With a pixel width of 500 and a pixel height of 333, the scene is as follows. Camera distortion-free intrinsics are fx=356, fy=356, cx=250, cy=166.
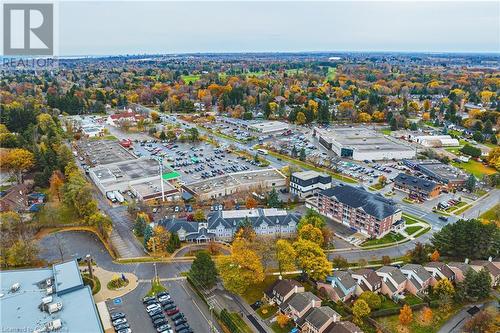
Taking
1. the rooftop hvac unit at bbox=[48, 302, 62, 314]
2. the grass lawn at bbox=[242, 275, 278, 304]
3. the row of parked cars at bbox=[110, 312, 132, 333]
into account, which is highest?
the rooftop hvac unit at bbox=[48, 302, 62, 314]

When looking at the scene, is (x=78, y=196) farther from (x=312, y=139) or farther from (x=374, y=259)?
(x=312, y=139)

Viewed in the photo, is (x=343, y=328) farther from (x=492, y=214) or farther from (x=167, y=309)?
(x=492, y=214)

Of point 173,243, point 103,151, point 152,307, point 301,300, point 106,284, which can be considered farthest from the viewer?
point 103,151

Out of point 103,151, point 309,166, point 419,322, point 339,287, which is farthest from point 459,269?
point 103,151

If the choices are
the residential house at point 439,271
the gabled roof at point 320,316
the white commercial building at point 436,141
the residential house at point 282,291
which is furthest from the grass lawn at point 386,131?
the gabled roof at point 320,316

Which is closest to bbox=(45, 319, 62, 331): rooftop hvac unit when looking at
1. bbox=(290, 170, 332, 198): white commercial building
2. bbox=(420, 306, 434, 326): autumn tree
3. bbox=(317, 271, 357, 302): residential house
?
bbox=(317, 271, 357, 302): residential house

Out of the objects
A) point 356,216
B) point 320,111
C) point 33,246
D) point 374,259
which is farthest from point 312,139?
point 33,246

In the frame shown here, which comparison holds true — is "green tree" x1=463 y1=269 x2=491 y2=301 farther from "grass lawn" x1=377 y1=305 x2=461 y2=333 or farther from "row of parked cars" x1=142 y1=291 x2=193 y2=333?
"row of parked cars" x1=142 y1=291 x2=193 y2=333
